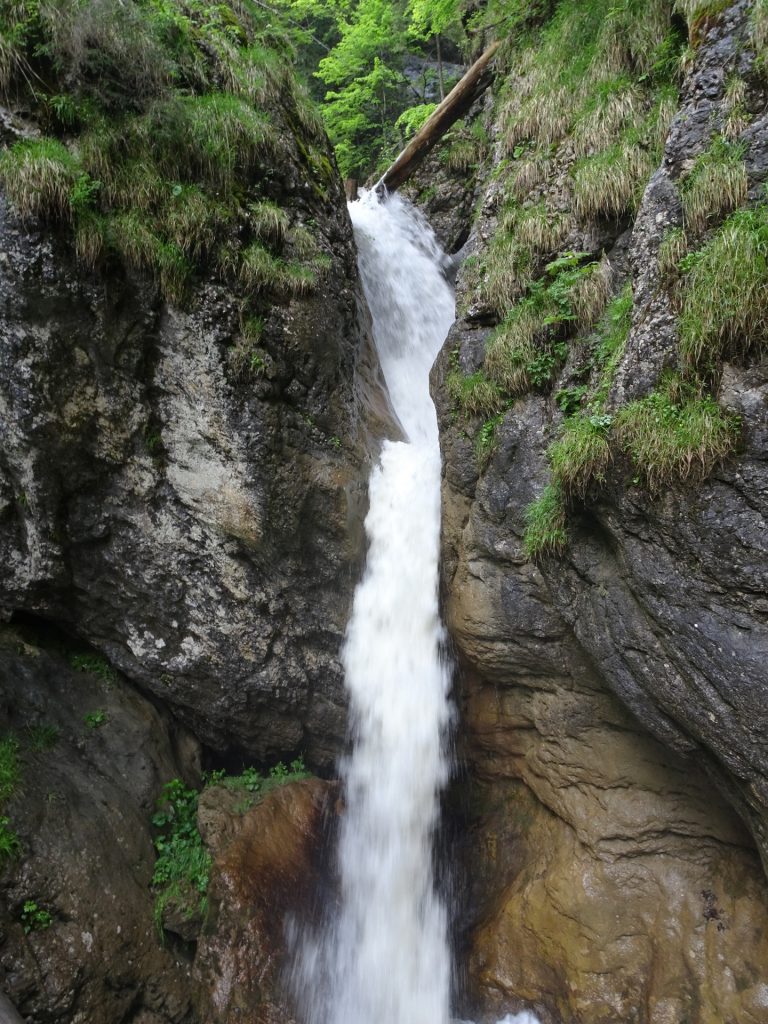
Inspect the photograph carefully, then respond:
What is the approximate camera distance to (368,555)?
6758 mm

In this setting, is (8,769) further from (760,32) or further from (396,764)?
(760,32)

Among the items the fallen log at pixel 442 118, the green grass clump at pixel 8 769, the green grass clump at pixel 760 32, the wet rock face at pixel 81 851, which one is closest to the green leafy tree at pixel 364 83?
the fallen log at pixel 442 118

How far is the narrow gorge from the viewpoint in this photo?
388cm

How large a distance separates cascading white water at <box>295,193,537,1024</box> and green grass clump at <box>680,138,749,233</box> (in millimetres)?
3857

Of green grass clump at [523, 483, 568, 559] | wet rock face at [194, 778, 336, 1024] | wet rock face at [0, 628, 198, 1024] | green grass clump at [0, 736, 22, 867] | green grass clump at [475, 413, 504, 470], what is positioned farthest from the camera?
green grass clump at [475, 413, 504, 470]

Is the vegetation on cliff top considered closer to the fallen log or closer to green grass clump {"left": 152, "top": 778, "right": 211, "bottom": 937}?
the fallen log

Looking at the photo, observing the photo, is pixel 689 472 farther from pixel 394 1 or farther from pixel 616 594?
pixel 394 1

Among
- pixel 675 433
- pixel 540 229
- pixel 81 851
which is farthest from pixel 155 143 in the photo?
pixel 81 851

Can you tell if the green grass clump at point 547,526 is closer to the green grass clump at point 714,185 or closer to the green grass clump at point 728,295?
the green grass clump at point 728,295

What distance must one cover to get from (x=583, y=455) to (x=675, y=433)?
68cm

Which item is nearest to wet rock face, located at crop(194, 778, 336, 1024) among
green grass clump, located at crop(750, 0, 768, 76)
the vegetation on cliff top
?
the vegetation on cliff top

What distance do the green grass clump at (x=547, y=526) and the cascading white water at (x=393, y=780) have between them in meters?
1.80

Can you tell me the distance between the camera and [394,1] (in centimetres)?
1521

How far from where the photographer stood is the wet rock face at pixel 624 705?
3.63m
